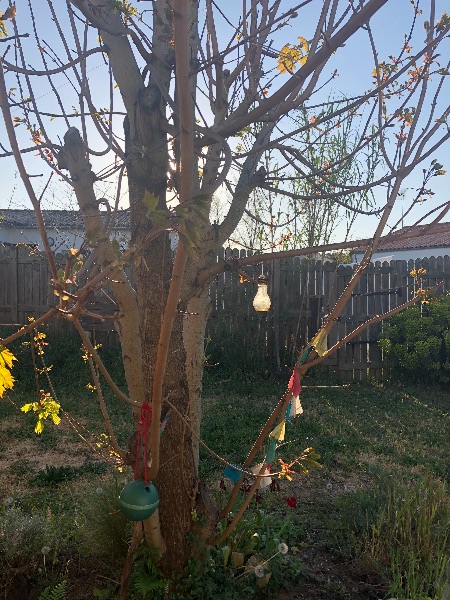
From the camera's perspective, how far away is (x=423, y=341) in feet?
26.5

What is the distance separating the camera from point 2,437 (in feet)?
18.1

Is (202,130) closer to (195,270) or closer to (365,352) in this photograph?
(195,270)

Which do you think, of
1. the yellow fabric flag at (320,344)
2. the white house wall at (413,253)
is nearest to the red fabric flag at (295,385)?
the yellow fabric flag at (320,344)

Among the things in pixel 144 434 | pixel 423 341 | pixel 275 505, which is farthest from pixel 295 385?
pixel 423 341

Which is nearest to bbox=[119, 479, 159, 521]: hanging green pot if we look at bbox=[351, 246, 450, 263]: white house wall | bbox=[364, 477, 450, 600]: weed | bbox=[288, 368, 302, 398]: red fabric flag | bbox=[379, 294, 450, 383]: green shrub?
bbox=[288, 368, 302, 398]: red fabric flag

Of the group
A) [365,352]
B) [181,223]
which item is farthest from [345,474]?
[365,352]

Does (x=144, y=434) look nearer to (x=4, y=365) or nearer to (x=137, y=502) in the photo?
(x=137, y=502)

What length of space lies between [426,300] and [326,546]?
151cm

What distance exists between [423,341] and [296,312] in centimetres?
185

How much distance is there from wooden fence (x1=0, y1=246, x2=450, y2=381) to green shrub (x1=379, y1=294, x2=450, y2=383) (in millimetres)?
441

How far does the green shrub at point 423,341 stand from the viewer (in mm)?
7965

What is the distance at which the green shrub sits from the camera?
314 inches

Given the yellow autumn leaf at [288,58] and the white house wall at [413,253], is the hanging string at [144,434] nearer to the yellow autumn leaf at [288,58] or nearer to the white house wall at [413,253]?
the yellow autumn leaf at [288,58]

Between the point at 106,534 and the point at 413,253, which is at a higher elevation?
the point at 413,253
